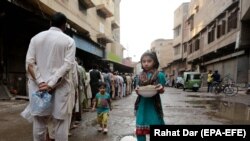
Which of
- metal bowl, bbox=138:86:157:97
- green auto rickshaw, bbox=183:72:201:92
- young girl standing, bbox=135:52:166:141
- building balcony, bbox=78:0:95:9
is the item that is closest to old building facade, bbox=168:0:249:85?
green auto rickshaw, bbox=183:72:201:92

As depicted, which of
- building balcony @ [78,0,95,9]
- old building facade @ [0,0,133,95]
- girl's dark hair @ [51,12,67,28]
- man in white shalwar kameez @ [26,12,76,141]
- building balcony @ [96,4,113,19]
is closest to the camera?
man in white shalwar kameez @ [26,12,76,141]

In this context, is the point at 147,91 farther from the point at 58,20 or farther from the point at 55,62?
the point at 58,20

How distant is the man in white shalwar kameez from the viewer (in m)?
3.72

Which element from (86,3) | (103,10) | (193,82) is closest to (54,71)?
(86,3)

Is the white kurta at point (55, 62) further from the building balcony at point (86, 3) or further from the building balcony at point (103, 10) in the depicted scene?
the building balcony at point (103, 10)

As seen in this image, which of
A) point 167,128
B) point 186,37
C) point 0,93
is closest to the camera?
point 167,128

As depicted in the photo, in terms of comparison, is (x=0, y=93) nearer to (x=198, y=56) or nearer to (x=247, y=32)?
(x=247, y=32)

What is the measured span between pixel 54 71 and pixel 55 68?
0.04 m

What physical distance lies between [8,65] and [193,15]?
35464mm

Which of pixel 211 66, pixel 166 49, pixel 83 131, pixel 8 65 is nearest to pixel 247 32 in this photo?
pixel 211 66

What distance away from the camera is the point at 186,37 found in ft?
173

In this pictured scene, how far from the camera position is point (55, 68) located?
3770 millimetres

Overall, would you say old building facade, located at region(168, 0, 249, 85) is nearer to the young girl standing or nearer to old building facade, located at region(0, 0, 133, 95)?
old building facade, located at region(0, 0, 133, 95)

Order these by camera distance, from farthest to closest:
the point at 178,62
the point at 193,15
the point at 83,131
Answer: the point at 178,62 < the point at 193,15 < the point at 83,131
